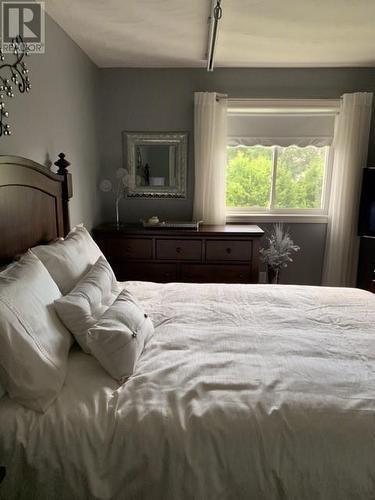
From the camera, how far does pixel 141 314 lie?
1575mm

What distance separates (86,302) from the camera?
1471 millimetres

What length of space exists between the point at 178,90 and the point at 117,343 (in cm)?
293

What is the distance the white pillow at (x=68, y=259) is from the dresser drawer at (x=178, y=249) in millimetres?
1163

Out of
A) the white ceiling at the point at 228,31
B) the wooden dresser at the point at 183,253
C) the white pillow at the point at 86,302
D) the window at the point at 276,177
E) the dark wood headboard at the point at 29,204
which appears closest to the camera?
the white pillow at the point at 86,302

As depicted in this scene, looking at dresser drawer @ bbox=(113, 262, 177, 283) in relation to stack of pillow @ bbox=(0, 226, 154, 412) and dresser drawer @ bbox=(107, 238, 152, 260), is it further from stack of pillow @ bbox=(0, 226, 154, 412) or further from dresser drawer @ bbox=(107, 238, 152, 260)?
stack of pillow @ bbox=(0, 226, 154, 412)

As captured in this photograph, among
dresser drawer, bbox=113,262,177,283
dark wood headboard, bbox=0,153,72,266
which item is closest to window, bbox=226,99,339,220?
dresser drawer, bbox=113,262,177,283

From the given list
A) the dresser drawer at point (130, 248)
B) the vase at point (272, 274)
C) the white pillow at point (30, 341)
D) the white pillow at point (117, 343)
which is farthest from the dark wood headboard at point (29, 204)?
the vase at point (272, 274)

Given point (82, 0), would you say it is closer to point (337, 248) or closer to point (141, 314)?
point (141, 314)

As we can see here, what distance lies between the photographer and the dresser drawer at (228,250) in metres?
3.14

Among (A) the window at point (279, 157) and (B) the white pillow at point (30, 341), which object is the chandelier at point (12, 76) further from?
(A) the window at point (279, 157)

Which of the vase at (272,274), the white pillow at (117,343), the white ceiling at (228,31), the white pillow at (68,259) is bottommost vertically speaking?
the vase at (272,274)

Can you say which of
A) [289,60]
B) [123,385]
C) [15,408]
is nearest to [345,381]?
[123,385]

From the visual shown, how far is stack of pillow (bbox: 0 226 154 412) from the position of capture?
3.59 ft

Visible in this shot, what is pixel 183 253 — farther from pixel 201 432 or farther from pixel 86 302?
pixel 201 432
